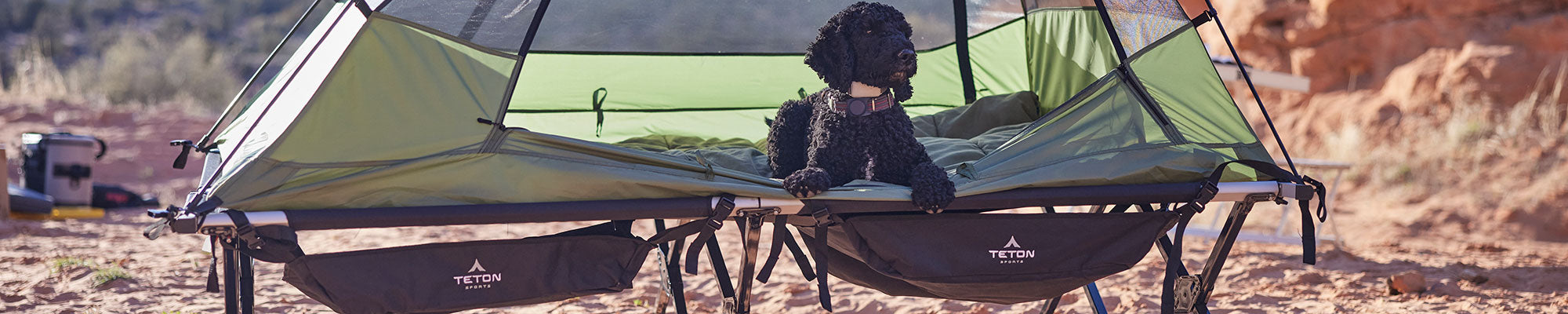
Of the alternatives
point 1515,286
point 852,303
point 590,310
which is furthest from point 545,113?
point 1515,286

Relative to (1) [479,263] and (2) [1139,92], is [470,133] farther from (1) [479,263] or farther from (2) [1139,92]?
(2) [1139,92]

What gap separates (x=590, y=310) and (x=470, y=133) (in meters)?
1.51

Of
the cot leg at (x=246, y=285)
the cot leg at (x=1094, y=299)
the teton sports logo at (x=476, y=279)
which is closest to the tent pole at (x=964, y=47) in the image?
the cot leg at (x=1094, y=299)

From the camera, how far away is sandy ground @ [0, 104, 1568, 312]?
11.7 feet

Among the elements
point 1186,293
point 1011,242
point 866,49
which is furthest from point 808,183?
point 1186,293

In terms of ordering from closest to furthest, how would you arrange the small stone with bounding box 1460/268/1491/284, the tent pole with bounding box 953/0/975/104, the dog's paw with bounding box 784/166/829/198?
the dog's paw with bounding box 784/166/829/198 < the small stone with bounding box 1460/268/1491/284 < the tent pole with bounding box 953/0/975/104

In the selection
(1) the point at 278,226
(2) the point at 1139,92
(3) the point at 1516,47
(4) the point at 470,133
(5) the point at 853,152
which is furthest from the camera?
(3) the point at 1516,47

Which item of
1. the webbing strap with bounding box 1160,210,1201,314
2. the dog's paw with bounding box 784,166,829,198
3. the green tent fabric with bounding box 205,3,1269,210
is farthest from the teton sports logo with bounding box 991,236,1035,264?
the dog's paw with bounding box 784,166,829,198

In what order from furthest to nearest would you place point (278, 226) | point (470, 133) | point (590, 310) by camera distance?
1. point (590, 310)
2. point (470, 133)
3. point (278, 226)

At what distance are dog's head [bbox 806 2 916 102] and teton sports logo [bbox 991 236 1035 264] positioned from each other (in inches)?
17.1

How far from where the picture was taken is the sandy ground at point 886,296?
358cm

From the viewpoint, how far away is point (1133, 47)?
2711 mm

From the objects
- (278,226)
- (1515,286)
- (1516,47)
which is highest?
(1516,47)

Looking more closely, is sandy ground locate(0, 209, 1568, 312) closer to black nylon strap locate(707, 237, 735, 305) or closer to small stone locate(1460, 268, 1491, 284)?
small stone locate(1460, 268, 1491, 284)
